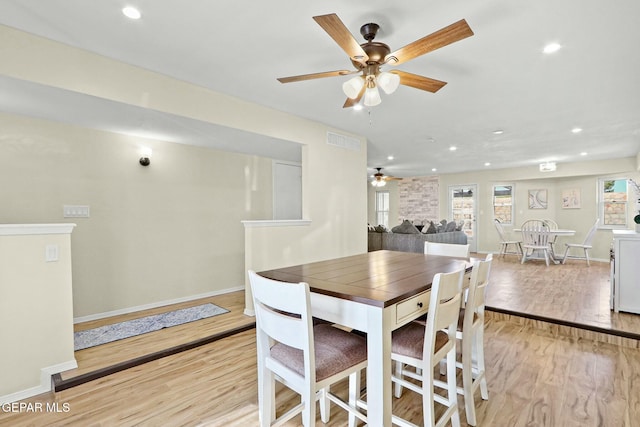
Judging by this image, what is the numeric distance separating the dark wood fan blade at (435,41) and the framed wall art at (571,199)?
7.90 metres

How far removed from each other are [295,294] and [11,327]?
2.17m

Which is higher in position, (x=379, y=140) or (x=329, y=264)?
(x=379, y=140)

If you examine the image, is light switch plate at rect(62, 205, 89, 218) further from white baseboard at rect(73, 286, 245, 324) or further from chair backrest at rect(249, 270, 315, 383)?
chair backrest at rect(249, 270, 315, 383)

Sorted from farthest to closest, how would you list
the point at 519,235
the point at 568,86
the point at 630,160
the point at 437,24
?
the point at 519,235
the point at 630,160
the point at 568,86
the point at 437,24

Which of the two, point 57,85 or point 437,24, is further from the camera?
point 57,85

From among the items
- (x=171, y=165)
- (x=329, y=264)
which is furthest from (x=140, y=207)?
(x=329, y=264)

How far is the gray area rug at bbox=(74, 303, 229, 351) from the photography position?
281 centimetres

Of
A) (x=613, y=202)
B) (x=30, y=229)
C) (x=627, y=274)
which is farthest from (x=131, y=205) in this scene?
(x=613, y=202)

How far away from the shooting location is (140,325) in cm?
318

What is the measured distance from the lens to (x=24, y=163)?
3.02 metres

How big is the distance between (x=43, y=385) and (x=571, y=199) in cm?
978

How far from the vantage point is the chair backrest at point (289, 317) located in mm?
1219

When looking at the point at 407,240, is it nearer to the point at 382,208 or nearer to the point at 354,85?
the point at 382,208

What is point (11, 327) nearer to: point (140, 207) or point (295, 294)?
point (140, 207)
